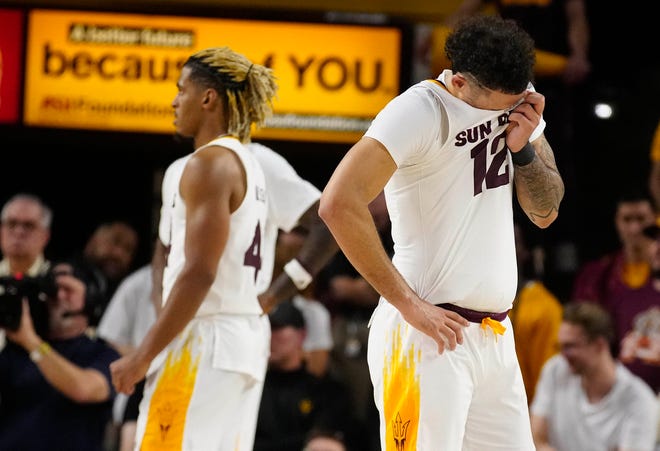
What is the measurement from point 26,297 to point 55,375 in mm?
358

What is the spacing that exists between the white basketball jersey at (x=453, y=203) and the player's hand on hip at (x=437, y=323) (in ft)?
0.26

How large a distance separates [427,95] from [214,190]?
100 centimetres

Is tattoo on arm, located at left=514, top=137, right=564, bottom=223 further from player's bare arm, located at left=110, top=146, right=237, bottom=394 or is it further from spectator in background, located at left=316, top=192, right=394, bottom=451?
spectator in background, located at left=316, top=192, right=394, bottom=451

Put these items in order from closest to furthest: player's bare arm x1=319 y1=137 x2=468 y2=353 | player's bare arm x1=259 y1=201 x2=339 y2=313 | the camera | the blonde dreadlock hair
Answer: player's bare arm x1=319 y1=137 x2=468 y2=353 < the blonde dreadlock hair < player's bare arm x1=259 y1=201 x2=339 y2=313 < the camera

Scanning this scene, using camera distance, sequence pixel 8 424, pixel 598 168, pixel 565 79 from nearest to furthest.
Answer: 1. pixel 8 424
2. pixel 565 79
3. pixel 598 168

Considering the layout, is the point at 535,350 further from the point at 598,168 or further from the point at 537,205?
the point at 537,205

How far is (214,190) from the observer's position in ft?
13.9

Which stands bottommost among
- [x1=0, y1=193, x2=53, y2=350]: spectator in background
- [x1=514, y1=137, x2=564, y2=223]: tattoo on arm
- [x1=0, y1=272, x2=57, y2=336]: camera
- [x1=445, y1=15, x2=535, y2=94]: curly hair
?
[x1=0, y1=272, x2=57, y2=336]: camera

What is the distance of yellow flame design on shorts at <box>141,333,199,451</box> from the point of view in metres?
4.19

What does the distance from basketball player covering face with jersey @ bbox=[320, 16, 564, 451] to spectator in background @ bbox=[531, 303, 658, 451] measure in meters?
2.93

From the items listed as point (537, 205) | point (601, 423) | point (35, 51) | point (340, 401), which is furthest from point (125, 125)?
point (537, 205)

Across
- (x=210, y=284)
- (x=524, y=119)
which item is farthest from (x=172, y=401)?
(x=524, y=119)

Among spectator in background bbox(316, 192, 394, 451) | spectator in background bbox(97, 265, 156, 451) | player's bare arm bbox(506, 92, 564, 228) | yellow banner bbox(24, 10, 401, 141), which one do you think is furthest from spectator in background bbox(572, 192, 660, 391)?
player's bare arm bbox(506, 92, 564, 228)

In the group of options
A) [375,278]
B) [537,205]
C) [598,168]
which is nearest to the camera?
[375,278]
